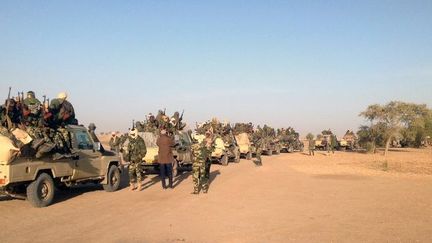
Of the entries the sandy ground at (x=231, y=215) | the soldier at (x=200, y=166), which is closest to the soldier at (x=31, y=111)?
the sandy ground at (x=231, y=215)

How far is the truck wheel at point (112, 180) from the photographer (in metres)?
12.8

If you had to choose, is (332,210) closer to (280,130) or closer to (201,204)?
(201,204)

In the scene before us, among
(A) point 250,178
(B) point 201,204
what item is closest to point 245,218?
(B) point 201,204

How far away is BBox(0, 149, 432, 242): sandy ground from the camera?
7164mm

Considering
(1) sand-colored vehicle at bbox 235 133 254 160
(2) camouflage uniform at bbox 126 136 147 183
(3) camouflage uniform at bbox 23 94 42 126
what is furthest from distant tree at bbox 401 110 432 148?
(3) camouflage uniform at bbox 23 94 42 126

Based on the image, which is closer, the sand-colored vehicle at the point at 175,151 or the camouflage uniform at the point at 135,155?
the camouflage uniform at the point at 135,155

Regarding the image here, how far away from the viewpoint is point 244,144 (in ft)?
94.8

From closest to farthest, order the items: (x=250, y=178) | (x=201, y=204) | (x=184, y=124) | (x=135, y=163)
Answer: (x=201, y=204), (x=135, y=163), (x=250, y=178), (x=184, y=124)

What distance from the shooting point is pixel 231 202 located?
1071cm

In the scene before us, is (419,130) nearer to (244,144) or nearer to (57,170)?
(244,144)

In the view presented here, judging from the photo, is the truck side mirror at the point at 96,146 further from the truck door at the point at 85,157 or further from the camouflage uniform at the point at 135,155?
the camouflage uniform at the point at 135,155

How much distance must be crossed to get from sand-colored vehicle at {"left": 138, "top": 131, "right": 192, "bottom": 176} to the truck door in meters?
3.85

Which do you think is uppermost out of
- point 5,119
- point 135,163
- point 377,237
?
point 5,119

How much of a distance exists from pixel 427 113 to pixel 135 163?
37964mm
